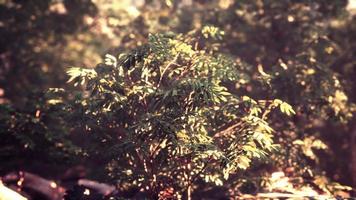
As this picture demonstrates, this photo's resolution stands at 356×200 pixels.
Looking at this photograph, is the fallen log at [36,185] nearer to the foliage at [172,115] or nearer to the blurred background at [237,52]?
the blurred background at [237,52]

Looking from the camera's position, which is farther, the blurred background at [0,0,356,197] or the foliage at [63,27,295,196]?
the blurred background at [0,0,356,197]

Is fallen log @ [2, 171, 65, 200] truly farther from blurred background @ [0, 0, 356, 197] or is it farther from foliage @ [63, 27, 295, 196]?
foliage @ [63, 27, 295, 196]

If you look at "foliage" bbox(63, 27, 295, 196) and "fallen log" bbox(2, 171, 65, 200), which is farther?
"fallen log" bbox(2, 171, 65, 200)

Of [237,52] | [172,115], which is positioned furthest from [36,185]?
[237,52]

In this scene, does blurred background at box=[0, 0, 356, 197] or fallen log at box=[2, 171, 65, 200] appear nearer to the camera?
fallen log at box=[2, 171, 65, 200]

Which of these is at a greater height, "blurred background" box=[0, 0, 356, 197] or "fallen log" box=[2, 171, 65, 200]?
"blurred background" box=[0, 0, 356, 197]

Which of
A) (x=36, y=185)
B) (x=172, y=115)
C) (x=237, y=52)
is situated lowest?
(x=36, y=185)

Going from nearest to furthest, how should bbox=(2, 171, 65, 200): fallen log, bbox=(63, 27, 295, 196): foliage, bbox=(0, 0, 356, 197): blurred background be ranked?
bbox=(63, 27, 295, 196): foliage → bbox=(2, 171, 65, 200): fallen log → bbox=(0, 0, 356, 197): blurred background

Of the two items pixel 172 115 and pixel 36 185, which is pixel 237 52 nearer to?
pixel 172 115

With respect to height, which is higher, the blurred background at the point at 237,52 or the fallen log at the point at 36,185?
the blurred background at the point at 237,52

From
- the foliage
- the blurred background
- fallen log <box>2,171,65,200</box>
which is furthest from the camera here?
the blurred background

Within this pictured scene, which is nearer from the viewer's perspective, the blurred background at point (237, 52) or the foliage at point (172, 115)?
the foliage at point (172, 115)

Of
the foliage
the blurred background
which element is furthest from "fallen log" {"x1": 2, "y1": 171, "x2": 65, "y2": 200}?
the foliage

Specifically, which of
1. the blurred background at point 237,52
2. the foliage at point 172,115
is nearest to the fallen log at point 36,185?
Answer: the blurred background at point 237,52
